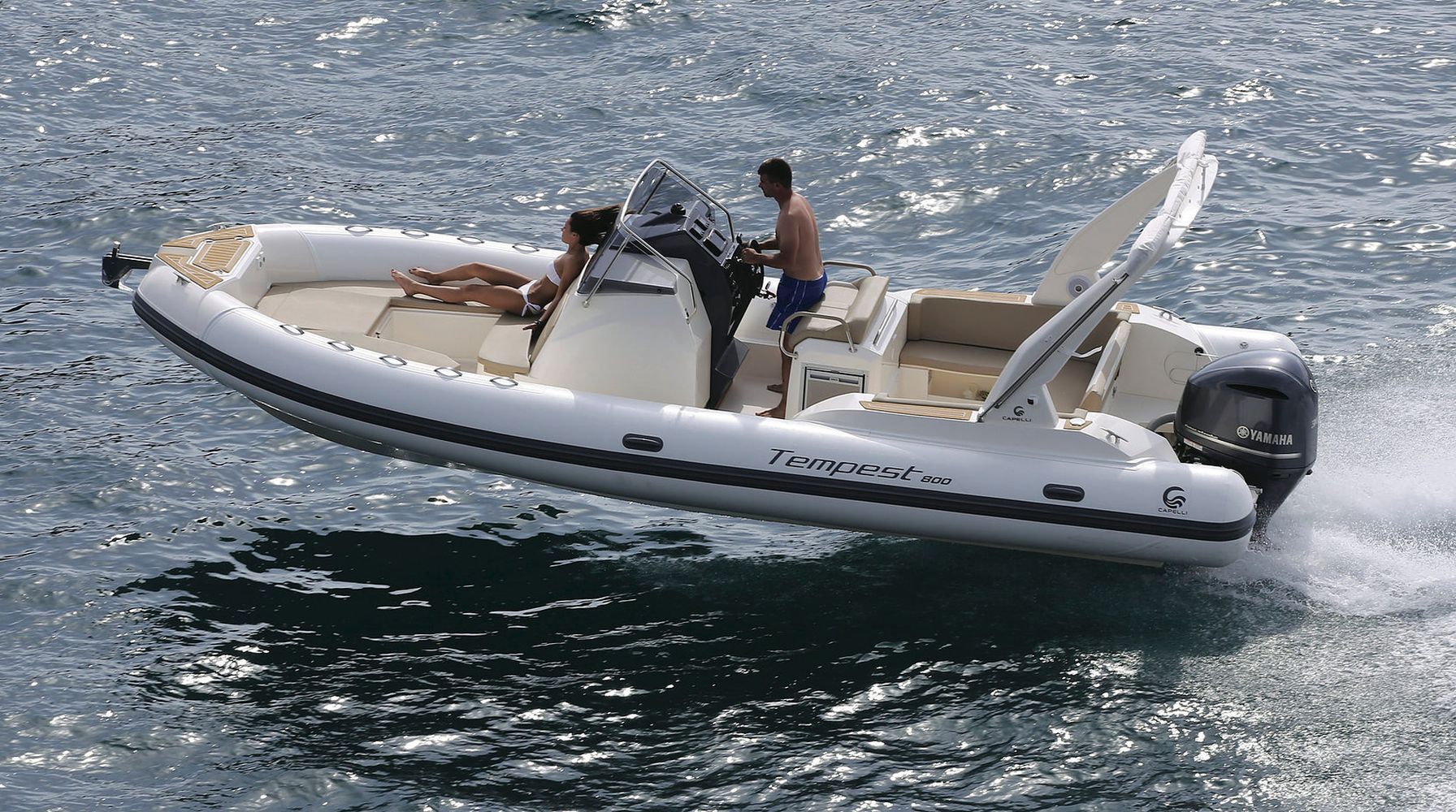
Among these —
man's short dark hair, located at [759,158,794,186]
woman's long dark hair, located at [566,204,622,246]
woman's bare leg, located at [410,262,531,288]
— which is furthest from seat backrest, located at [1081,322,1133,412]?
woman's bare leg, located at [410,262,531,288]

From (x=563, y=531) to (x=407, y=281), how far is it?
1.84 m

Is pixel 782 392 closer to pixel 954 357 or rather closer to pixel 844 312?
pixel 844 312

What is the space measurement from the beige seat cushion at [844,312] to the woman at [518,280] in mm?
1316

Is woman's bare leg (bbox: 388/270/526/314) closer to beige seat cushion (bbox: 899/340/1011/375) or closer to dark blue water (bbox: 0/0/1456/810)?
dark blue water (bbox: 0/0/1456/810)

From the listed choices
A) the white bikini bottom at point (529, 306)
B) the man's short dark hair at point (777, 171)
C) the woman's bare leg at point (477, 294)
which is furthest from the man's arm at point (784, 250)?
the woman's bare leg at point (477, 294)

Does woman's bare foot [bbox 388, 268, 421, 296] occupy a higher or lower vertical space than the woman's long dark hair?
lower

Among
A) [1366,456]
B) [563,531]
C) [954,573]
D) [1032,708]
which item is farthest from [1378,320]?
[563,531]

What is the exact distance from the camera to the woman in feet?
26.0

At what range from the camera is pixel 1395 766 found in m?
5.76

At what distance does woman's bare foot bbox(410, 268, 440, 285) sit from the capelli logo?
4.54m

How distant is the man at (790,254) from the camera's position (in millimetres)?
7258

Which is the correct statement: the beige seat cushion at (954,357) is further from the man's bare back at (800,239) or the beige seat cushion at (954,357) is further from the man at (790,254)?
the man's bare back at (800,239)

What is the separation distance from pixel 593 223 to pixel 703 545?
76.0 inches

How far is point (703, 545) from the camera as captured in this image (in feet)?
26.0
